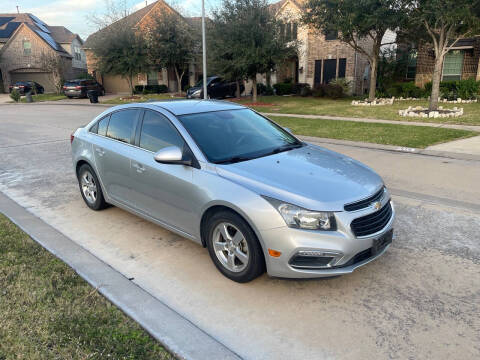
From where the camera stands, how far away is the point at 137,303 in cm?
326

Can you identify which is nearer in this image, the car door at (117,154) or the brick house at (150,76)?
the car door at (117,154)

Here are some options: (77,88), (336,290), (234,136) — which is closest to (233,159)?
(234,136)

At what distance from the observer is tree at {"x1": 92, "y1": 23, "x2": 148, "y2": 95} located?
91.7 feet

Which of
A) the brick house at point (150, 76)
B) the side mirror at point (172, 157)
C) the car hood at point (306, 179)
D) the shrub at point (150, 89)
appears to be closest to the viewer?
the car hood at point (306, 179)

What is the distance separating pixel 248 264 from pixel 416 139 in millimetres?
8603

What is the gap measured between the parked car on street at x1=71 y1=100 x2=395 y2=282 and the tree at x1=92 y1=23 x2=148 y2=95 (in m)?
25.1

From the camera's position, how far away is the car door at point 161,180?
3859 mm

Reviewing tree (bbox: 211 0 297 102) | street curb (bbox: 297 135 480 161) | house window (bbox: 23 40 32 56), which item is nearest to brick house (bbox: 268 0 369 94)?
tree (bbox: 211 0 297 102)

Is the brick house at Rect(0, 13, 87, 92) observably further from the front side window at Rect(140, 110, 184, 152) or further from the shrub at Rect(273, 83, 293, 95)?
the front side window at Rect(140, 110, 184, 152)

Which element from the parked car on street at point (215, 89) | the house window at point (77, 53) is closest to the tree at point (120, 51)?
the parked car on street at point (215, 89)

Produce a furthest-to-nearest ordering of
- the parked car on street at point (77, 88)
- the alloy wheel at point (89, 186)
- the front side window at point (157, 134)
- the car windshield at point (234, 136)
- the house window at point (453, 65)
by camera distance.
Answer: the parked car on street at point (77, 88) → the house window at point (453, 65) → the alloy wheel at point (89, 186) → the front side window at point (157, 134) → the car windshield at point (234, 136)

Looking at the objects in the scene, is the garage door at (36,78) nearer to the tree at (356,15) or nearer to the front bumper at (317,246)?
the tree at (356,15)

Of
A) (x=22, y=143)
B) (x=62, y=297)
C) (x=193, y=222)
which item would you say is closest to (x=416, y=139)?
(x=193, y=222)

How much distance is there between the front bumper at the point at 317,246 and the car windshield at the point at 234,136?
1055 millimetres
